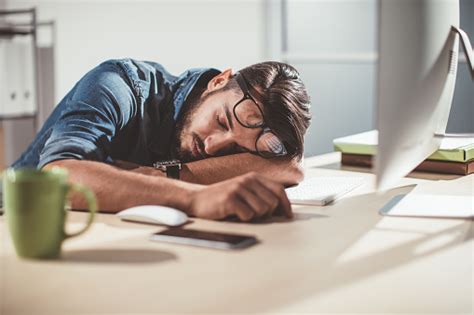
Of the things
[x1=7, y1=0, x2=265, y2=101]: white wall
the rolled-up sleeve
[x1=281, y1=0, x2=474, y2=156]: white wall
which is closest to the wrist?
the rolled-up sleeve

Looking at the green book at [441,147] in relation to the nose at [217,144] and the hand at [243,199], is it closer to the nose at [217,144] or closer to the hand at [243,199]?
the nose at [217,144]

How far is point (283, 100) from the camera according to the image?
144cm

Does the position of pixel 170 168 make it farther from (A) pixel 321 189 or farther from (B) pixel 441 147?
(B) pixel 441 147

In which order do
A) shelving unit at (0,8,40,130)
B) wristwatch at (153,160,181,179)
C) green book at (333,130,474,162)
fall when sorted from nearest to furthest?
wristwatch at (153,160,181,179) < green book at (333,130,474,162) < shelving unit at (0,8,40,130)

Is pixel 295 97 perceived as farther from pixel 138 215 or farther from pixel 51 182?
pixel 51 182

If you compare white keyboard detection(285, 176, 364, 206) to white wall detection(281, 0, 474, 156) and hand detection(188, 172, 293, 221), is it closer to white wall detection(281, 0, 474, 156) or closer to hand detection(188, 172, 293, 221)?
hand detection(188, 172, 293, 221)

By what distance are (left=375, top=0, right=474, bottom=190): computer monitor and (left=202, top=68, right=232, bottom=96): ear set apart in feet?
1.92

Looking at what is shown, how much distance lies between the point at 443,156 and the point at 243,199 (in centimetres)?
74

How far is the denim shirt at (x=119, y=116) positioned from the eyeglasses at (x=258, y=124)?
0.23 m

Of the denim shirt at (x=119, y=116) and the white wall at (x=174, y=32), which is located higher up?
the white wall at (x=174, y=32)

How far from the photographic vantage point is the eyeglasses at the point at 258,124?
1438 mm

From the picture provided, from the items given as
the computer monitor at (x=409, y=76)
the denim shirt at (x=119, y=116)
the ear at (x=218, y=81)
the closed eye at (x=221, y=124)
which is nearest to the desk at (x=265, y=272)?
the computer monitor at (x=409, y=76)

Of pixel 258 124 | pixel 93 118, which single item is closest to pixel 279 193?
pixel 258 124

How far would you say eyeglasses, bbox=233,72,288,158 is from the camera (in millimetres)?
1438
